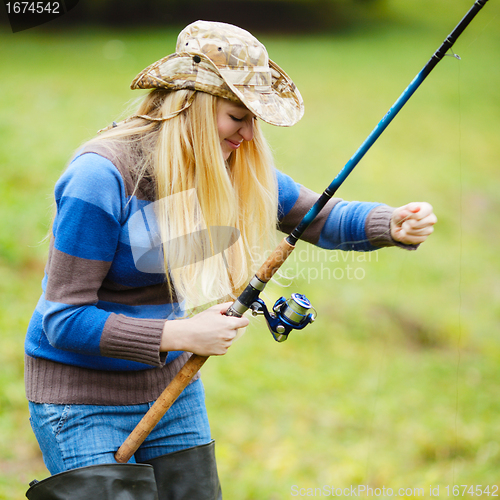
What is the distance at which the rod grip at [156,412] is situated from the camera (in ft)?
4.19

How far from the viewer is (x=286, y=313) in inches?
52.0

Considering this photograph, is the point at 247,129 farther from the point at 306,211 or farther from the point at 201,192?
the point at 306,211

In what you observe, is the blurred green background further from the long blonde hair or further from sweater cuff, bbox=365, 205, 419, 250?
sweater cuff, bbox=365, 205, 419, 250

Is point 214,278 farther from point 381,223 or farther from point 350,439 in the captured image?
point 350,439

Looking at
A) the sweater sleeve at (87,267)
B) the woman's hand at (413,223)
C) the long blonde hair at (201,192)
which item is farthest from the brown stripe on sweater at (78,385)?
the woman's hand at (413,223)

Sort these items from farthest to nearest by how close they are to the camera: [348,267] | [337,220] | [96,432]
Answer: [348,267] < [337,220] < [96,432]

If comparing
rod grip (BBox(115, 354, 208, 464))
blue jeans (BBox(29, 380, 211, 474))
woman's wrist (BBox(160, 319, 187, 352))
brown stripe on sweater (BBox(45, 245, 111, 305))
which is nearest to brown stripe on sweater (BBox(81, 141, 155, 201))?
brown stripe on sweater (BBox(45, 245, 111, 305))

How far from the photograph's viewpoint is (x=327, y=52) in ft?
18.1

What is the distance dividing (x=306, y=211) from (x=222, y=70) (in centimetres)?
53

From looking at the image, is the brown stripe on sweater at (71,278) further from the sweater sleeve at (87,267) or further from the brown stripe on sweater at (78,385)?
the brown stripe on sweater at (78,385)

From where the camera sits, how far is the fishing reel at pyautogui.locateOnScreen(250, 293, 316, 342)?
1.30m

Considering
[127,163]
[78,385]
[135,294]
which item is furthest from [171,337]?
[127,163]

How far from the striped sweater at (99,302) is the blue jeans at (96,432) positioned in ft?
0.09

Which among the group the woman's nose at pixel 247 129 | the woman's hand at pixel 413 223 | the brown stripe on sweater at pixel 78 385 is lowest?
the brown stripe on sweater at pixel 78 385
